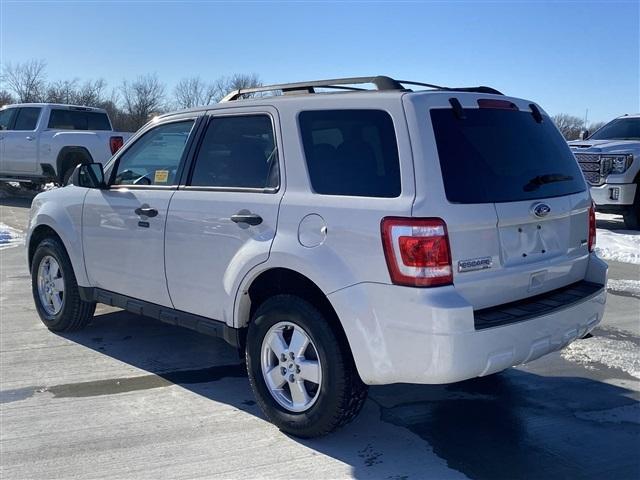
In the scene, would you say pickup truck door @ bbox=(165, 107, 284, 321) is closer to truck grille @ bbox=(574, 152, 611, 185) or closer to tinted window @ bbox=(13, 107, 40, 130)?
truck grille @ bbox=(574, 152, 611, 185)

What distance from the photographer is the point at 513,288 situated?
3539 millimetres

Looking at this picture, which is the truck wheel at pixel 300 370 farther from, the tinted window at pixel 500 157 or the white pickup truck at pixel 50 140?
the white pickup truck at pixel 50 140

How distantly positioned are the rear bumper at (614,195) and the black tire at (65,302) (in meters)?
8.79

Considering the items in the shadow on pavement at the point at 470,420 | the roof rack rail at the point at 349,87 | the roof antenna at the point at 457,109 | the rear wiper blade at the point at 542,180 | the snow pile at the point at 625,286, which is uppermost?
the roof rack rail at the point at 349,87

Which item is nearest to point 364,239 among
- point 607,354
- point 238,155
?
point 238,155

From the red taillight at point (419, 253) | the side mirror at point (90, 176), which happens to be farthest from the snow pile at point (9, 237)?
the red taillight at point (419, 253)

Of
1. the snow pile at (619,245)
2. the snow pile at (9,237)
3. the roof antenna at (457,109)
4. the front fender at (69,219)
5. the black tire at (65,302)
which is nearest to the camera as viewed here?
the roof antenna at (457,109)

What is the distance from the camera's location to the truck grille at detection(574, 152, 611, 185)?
11.5 metres

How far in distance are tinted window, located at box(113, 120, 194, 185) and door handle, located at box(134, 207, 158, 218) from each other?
8.4 inches

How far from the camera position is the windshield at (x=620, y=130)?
41.1 ft

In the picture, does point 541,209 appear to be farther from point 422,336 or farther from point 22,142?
point 22,142

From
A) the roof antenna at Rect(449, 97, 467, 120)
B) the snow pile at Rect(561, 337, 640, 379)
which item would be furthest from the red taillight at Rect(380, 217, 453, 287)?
the snow pile at Rect(561, 337, 640, 379)

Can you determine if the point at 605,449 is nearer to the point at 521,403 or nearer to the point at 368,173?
the point at 521,403

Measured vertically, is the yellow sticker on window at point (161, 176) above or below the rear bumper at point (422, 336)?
above
